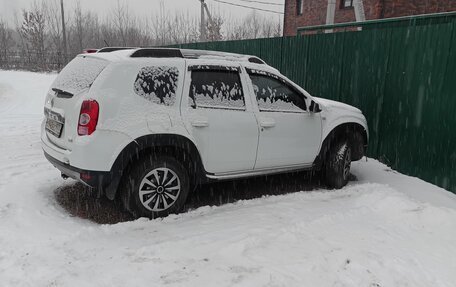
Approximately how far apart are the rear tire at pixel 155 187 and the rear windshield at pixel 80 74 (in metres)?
1.03

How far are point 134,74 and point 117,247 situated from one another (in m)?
1.80

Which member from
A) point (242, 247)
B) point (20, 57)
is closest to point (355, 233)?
point (242, 247)

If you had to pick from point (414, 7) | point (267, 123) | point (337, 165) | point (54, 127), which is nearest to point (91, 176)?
point (54, 127)

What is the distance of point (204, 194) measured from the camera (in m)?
5.54

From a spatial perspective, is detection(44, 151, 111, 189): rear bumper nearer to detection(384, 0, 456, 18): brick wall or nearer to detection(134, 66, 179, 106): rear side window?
detection(134, 66, 179, 106): rear side window

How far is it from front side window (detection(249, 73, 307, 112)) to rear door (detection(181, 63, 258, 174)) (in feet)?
0.71

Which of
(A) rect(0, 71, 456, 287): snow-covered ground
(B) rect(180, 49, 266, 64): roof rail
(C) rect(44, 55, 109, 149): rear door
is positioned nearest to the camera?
(A) rect(0, 71, 456, 287): snow-covered ground

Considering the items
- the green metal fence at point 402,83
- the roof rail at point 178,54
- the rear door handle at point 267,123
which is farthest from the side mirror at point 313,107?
the green metal fence at point 402,83

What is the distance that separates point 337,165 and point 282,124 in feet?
3.94

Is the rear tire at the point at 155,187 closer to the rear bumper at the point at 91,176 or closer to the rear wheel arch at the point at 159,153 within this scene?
the rear wheel arch at the point at 159,153

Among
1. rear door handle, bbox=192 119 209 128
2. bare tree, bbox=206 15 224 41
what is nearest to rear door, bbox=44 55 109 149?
rear door handle, bbox=192 119 209 128

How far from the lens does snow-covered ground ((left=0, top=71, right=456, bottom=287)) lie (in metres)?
3.31

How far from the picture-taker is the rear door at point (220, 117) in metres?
4.60

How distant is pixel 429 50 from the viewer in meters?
5.99
